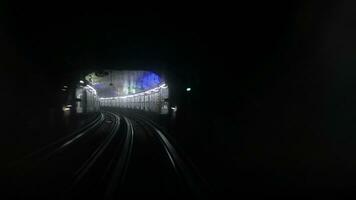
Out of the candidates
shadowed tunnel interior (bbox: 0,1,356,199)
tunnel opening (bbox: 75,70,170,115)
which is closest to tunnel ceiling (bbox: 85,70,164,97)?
tunnel opening (bbox: 75,70,170,115)

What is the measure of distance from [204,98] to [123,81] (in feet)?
213

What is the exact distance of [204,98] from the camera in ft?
74.9

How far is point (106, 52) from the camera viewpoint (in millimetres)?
25422

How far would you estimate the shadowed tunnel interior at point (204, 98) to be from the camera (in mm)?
11234

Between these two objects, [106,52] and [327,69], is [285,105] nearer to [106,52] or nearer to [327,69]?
[327,69]

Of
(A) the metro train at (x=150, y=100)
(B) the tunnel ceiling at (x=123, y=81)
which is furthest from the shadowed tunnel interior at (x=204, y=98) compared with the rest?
(B) the tunnel ceiling at (x=123, y=81)

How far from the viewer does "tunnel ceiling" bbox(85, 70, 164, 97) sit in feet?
226

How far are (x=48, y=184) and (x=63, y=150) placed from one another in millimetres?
8812

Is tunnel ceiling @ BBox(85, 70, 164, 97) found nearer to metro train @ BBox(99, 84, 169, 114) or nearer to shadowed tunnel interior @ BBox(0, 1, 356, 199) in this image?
metro train @ BBox(99, 84, 169, 114)

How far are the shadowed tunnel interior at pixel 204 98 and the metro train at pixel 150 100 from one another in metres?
11.8

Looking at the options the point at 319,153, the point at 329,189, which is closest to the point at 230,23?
the point at 319,153

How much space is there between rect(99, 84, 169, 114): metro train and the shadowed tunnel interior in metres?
11.8

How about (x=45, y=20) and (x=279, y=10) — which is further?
(x=45, y=20)

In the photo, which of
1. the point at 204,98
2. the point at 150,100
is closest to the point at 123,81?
the point at 150,100
